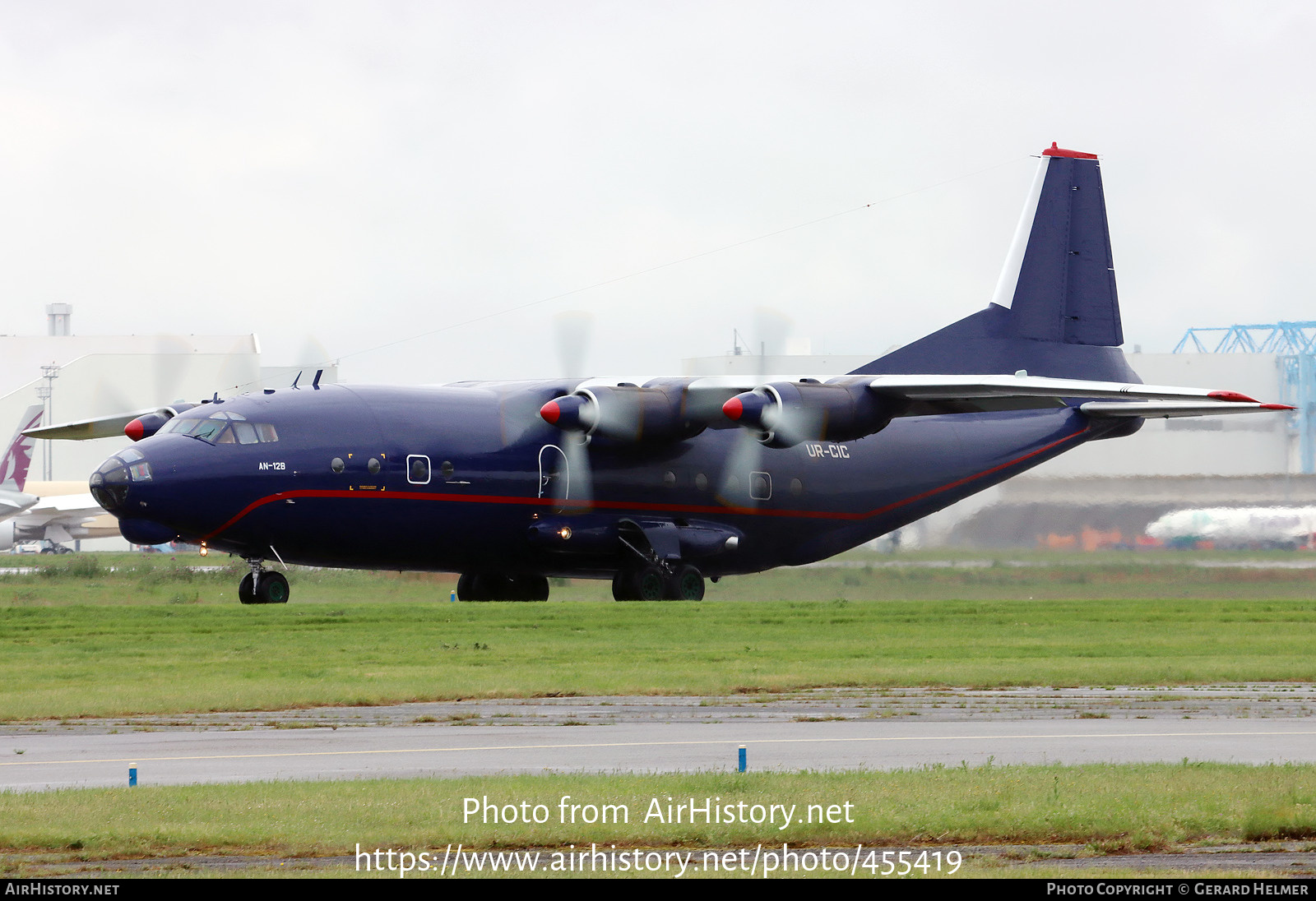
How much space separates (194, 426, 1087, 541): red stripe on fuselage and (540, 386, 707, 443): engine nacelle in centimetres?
153

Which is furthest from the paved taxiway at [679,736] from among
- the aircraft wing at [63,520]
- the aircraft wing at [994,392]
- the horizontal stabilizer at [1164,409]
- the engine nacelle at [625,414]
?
the aircraft wing at [63,520]

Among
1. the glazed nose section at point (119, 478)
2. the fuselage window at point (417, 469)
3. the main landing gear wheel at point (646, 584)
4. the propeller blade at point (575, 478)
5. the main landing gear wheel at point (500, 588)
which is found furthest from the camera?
the main landing gear wheel at point (500, 588)

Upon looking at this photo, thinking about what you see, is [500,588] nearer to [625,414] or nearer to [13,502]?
[625,414]

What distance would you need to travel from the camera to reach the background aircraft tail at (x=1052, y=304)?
37.2 m

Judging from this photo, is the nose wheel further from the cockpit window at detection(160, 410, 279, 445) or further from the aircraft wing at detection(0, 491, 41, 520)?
the aircraft wing at detection(0, 491, 41, 520)

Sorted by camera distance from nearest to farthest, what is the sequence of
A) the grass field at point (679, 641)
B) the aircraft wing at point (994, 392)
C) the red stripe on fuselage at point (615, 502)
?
the grass field at point (679, 641) → the red stripe on fuselage at point (615, 502) → the aircraft wing at point (994, 392)

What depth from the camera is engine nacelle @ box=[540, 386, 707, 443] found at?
30.2 meters

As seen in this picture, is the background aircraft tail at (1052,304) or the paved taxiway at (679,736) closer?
the paved taxiway at (679,736)

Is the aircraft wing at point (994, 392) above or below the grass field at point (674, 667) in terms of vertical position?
above

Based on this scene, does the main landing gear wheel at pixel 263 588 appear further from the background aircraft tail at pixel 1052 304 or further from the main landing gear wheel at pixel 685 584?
the background aircraft tail at pixel 1052 304

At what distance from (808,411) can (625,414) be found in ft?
12.0

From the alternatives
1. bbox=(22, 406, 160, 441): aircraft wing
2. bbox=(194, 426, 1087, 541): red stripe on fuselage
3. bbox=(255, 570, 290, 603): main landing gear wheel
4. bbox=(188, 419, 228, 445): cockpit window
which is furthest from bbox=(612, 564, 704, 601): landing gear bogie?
bbox=(22, 406, 160, 441): aircraft wing

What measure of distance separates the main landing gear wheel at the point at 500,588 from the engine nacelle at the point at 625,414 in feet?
15.8
